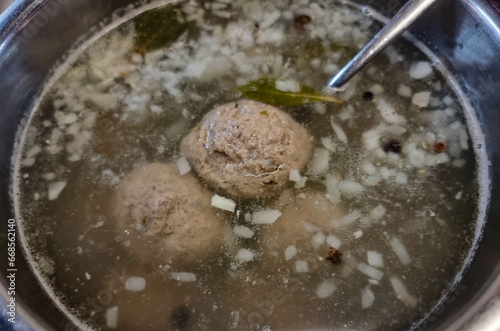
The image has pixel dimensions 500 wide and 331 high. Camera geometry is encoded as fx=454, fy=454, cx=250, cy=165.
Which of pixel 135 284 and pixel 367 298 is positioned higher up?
pixel 135 284

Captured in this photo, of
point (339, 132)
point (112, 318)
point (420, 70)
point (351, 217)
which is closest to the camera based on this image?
point (112, 318)

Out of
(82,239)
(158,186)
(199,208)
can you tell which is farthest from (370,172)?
(82,239)

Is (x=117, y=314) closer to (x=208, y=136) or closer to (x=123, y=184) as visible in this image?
(x=123, y=184)

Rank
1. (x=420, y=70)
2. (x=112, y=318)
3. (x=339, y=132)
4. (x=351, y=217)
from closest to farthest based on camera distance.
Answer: (x=112, y=318), (x=351, y=217), (x=339, y=132), (x=420, y=70)

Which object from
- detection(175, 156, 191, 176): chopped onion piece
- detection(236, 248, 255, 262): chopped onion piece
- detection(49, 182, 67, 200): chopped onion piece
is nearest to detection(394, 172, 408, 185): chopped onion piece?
detection(236, 248, 255, 262): chopped onion piece

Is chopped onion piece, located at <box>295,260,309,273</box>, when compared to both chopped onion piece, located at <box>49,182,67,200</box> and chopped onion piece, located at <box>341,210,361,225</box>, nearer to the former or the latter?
chopped onion piece, located at <box>341,210,361,225</box>

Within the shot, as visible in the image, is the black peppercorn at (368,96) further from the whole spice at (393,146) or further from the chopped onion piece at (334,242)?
the chopped onion piece at (334,242)

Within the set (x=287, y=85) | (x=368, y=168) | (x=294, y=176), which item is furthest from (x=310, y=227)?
(x=287, y=85)

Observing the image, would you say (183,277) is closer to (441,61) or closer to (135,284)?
(135,284)
